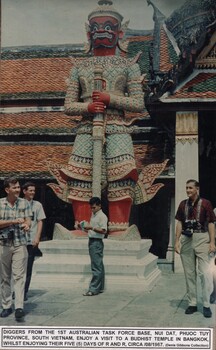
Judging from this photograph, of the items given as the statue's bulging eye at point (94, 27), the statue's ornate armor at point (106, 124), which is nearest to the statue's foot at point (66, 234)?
the statue's ornate armor at point (106, 124)

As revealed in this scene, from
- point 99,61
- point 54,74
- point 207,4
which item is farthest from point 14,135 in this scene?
point 207,4

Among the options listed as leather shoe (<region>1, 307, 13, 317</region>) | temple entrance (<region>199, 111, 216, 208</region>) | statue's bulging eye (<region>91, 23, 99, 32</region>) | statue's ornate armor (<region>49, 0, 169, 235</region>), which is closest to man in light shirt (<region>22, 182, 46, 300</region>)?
leather shoe (<region>1, 307, 13, 317</region>)

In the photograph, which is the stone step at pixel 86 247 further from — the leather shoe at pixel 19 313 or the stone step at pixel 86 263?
the leather shoe at pixel 19 313

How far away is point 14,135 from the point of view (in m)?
11.7

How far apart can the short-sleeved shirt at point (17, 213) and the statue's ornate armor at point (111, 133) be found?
230 centimetres

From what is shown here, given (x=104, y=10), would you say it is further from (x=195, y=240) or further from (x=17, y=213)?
(x=195, y=240)

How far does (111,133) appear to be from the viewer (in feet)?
26.4

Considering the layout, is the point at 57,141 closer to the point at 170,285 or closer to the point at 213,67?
the point at 213,67

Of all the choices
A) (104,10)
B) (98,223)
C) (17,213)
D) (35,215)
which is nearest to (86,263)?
(98,223)

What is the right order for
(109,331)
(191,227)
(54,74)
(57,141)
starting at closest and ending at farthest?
(109,331)
(191,227)
(57,141)
(54,74)

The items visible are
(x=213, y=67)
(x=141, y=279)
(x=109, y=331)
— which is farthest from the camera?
(x=213, y=67)

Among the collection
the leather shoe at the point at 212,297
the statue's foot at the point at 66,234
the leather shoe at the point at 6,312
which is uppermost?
the statue's foot at the point at 66,234

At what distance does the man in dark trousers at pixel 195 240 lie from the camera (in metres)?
5.83

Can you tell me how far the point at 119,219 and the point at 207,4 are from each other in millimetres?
4904
